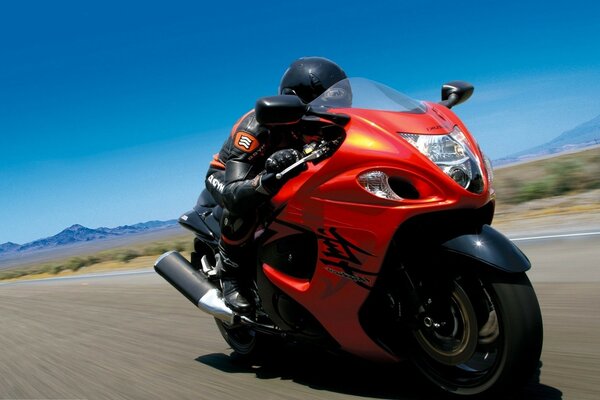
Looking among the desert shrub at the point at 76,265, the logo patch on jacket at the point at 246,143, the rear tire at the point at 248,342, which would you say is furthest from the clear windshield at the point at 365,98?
the desert shrub at the point at 76,265

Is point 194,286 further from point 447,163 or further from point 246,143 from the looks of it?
point 447,163

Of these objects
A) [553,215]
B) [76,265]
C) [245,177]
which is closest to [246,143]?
[245,177]

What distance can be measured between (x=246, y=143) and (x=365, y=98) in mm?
837

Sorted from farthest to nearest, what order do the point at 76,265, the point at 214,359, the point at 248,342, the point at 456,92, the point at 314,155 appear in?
1. the point at 76,265
2. the point at 214,359
3. the point at 248,342
4. the point at 456,92
5. the point at 314,155

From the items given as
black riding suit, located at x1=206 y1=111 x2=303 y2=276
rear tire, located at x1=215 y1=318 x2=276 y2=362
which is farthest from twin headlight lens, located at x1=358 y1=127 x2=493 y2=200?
rear tire, located at x1=215 y1=318 x2=276 y2=362

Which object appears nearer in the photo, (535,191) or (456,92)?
(456,92)

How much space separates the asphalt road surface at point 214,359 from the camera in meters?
3.33

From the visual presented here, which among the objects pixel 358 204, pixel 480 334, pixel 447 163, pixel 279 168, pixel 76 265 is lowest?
pixel 480 334

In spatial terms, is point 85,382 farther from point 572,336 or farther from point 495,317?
point 572,336

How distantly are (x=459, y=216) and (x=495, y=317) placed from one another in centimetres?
49

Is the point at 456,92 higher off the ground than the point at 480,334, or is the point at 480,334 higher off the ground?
the point at 456,92

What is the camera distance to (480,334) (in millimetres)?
2809

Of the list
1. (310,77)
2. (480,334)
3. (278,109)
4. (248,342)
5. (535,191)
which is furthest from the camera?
(535,191)

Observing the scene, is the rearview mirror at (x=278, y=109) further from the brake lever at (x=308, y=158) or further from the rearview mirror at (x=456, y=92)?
the rearview mirror at (x=456, y=92)
